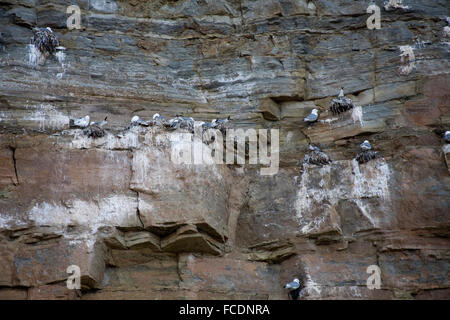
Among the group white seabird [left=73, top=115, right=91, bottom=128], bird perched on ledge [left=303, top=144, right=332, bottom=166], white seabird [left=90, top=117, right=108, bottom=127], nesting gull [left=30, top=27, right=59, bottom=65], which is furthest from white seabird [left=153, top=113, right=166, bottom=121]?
bird perched on ledge [left=303, top=144, right=332, bottom=166]

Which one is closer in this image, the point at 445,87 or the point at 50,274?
the point at 50,274

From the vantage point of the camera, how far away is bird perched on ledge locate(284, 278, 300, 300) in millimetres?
12891

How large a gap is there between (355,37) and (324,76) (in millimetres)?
971

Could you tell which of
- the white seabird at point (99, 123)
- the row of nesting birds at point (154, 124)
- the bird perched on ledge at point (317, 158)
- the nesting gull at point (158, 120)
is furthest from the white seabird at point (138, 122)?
the bird perched on ledge at point (317, 158)

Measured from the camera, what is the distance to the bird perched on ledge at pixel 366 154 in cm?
1379

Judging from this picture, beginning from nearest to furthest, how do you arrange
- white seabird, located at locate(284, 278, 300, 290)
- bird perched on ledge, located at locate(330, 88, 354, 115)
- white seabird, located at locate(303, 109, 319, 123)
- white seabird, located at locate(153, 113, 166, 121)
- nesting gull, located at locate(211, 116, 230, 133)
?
white seabird, located at locate(284, 278, 300, 290), white seabird, located at locate(153, 113, 166, 121), nesting gull, located at locate(211, 116, 230, 133), bird perched on ledge, located at locate(330, 88, 354, 115), white seabird, located at locate(303, 109, 319, 123)

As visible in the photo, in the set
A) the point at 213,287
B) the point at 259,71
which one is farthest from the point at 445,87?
the point at 213,287

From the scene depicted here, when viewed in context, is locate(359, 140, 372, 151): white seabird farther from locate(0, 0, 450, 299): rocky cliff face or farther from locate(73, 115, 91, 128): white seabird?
locate(73, 115, 91, 128): white seabird

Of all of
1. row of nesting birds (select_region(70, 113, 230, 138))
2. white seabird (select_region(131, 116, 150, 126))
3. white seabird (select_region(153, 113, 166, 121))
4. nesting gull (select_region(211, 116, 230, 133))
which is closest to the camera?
row of nesting birds (select_region(70, 113, 230, 138))

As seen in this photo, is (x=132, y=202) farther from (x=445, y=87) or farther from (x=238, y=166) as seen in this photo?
(x=445, y=87)

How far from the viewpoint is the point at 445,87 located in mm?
14203

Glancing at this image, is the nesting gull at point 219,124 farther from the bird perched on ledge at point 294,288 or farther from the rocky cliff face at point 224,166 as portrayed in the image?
the bird perched on ledge at point 294,288

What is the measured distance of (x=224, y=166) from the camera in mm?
13914

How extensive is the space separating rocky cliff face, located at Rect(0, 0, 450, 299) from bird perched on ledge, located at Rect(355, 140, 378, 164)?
174 millimetres
